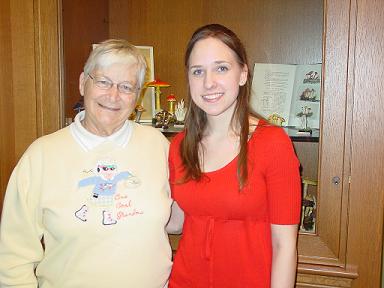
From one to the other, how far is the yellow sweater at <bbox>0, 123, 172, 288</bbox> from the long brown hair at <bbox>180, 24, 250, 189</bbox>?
0.14 m

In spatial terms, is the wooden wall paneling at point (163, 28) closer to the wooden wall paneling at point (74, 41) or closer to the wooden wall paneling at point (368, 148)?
the wooden wall paneling at point (74, 41)

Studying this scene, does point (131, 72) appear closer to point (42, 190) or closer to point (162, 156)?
point (162, 156)

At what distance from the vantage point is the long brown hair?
41.4 inches

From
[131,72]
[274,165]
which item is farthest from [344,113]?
[131,72]

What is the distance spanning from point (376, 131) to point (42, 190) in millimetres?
925

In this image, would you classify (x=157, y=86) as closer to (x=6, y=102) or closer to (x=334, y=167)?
(x=6, y=102)

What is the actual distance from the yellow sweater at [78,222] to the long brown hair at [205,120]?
0.14m

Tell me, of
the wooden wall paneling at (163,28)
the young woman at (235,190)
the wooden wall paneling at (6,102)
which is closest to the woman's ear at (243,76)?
the young woman at (235,190)

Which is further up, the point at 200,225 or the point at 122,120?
the point at 122,120

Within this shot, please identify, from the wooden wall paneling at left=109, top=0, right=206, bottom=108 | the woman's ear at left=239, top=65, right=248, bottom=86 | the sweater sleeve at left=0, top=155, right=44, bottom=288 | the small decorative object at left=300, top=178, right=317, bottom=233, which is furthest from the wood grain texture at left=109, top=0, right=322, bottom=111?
the sweater sleeve at left=0, top=155, right=44, bottom=288

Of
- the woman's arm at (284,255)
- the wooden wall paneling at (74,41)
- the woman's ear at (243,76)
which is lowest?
the woman's arm at (284,255)

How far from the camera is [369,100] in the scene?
1.15 meters

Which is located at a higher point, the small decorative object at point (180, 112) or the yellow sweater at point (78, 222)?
the small decorative object at point (180, 112)

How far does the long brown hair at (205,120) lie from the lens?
1.05 metres
